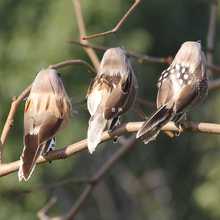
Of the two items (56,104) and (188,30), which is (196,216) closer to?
(188,30)

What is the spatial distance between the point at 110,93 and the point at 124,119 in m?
8.51

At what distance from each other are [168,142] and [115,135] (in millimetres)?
11363

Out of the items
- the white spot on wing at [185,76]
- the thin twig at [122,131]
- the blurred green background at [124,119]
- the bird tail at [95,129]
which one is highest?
the white spot on wing at [185,76]

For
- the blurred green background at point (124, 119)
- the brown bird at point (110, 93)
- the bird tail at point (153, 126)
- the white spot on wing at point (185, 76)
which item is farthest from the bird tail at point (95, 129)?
the blurred green background at point (124, 119)

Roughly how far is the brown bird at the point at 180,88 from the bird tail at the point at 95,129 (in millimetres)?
195

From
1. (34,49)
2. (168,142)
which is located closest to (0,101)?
(34,49)

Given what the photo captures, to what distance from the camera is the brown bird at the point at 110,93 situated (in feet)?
15.9

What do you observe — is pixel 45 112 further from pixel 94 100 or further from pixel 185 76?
pixel 185 76

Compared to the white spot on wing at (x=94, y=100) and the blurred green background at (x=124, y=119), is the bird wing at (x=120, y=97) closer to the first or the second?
the white spot on wing at (x=94, y=100)

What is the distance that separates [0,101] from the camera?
36.1 feet

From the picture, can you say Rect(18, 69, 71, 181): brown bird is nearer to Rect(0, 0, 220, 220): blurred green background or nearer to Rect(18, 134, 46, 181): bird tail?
Rect(18, 134, 46, 181): bird tail

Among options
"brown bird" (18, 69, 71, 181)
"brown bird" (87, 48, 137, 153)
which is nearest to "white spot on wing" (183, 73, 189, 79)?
"brown bird" (87, 48, 137, 153)

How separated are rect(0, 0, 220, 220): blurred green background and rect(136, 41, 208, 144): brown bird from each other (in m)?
3.34

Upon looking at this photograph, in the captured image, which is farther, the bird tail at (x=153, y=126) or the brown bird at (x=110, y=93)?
the brown bird at (x=110, y=93)
